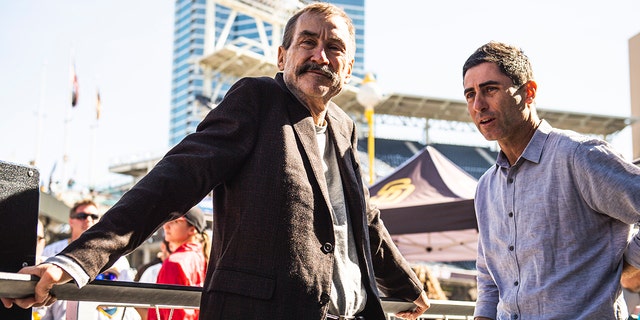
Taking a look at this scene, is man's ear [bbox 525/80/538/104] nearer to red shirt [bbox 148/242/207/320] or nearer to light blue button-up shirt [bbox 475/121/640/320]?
light blue button-up shirt [bbox 475/121/640/320]

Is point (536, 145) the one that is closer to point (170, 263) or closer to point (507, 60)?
point (507, 60)

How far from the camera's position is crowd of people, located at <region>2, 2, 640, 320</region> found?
1.75m

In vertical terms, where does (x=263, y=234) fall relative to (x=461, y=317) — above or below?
above

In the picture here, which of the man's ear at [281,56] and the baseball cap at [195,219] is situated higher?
the man's ear at [281,56]

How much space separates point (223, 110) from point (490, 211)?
47.4 inches

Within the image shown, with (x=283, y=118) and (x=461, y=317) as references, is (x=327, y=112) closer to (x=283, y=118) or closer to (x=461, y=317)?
(x=283, y=118)

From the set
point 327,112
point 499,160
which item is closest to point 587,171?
point 499,160

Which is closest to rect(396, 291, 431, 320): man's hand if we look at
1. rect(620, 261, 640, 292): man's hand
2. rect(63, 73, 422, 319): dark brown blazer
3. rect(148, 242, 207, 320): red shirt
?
rect(63, 73, 422, 319): dark brown blazer

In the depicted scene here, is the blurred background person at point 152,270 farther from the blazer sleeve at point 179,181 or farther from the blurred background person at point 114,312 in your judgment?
the blazer sleeve at point 179,181

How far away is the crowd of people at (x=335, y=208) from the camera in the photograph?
1.75 metres

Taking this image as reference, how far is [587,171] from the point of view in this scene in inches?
86.8

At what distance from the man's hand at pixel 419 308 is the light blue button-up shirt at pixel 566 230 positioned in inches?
10.7

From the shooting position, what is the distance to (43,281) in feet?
5.01


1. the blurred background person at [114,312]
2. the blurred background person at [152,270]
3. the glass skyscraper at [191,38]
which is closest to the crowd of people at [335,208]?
the blurred background person at [114,312]
